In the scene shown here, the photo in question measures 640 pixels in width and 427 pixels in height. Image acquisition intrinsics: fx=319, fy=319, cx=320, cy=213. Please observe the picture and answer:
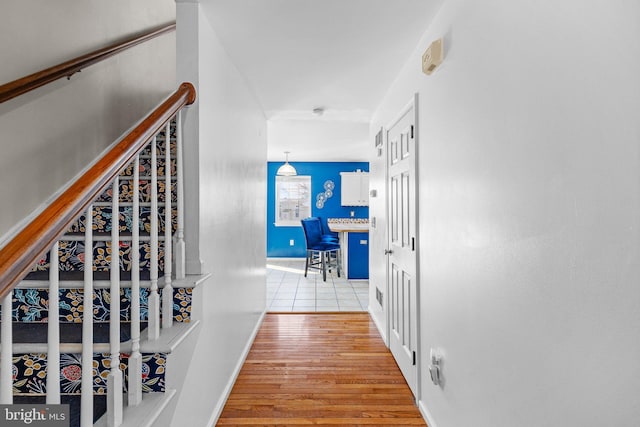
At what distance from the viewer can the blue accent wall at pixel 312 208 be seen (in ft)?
25.3

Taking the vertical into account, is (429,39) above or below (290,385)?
above

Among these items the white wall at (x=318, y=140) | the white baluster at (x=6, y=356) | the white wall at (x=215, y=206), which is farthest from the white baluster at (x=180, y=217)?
the white wall at (x=318, y=140)

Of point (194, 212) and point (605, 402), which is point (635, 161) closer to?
point (605, 402)

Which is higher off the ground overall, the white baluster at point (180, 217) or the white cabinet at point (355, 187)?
the white cabinet at point (355, 187)

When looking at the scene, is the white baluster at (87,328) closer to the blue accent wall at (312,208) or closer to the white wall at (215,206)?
the white wall at (215,206)

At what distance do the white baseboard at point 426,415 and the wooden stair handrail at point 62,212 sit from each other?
1.93m

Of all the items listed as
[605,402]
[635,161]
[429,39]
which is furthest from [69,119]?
[605,402]

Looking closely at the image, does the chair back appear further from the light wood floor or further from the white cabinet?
the light wood floor

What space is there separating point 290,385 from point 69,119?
2.15m

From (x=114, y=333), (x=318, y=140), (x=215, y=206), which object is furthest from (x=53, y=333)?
(x=318, y=140)

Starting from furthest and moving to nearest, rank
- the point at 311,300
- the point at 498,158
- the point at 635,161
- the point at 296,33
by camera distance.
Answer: the point at 311,300 → the point at 296,33 → the point at 498,158 → the point at 635,161

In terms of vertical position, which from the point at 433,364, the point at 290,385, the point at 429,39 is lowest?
the point at 290,385

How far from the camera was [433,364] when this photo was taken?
5.61 ft

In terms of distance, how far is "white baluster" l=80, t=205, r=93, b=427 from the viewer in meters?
0.86
